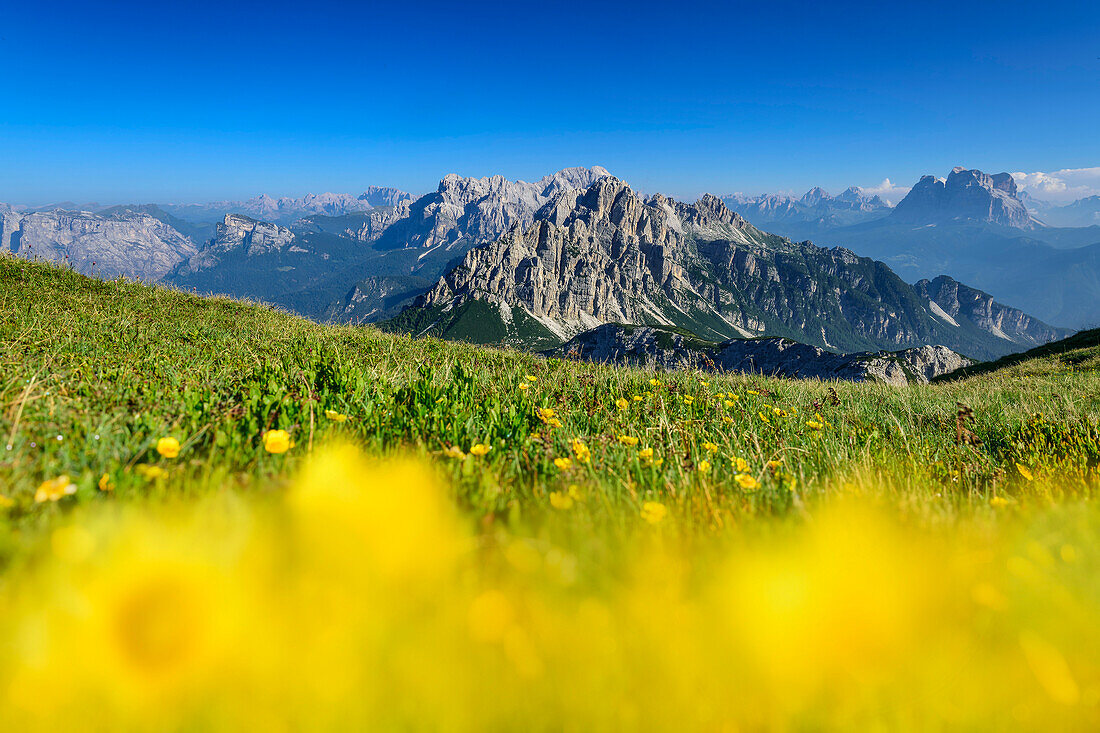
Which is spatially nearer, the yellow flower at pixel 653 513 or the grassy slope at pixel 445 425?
the yellow flower at pixel 653 513

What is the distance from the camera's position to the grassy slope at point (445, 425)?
2.94 metres

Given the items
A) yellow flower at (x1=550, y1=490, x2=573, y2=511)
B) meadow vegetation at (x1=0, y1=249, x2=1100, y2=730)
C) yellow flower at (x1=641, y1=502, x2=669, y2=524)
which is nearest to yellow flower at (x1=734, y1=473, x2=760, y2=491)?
meadow vegetation at (x1=0, y1=249, x2=1100, y2=730)

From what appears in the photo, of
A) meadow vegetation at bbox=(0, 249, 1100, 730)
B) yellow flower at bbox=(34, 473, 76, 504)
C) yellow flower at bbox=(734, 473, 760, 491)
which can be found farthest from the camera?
yellow flower at bbox=(734, 473, 760, 491)

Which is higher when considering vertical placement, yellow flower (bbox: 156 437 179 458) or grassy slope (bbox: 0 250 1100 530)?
yellow flower (bbox: 156 437 179 458)

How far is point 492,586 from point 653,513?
1092 mm

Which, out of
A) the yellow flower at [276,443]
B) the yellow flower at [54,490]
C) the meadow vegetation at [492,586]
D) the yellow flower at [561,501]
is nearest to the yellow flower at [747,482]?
the meadow vegetation at [492,586]

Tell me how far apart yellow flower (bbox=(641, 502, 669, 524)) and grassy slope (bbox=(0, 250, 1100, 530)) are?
0.66 ft

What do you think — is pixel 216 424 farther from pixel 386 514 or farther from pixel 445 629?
pixel 445 629

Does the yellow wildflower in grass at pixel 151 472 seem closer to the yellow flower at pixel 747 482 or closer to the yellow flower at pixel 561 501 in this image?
A: the yellow flower at pixel 561 501

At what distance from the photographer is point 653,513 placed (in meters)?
2.62

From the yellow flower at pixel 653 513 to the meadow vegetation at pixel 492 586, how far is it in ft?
0.10

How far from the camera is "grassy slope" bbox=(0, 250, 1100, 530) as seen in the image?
2.94 m

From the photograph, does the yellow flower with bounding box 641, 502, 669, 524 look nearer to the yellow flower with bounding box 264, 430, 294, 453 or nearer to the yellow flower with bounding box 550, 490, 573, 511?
the yellow flower with bounding box 550, 490, 573, 511

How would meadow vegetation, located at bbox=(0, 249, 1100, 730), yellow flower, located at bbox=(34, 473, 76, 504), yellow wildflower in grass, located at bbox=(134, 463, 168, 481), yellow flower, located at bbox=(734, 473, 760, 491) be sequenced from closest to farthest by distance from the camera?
meadow vegetation, located at bbox=(0, 249, 1100, 730)
yellow flower, located at bbox=(34, 473, 76, 504)
yellow wildflower in grass, located at bbox=(134, 463, 168, 481)
yellow flower, located at bbox=(734, 473, 760, 491)
